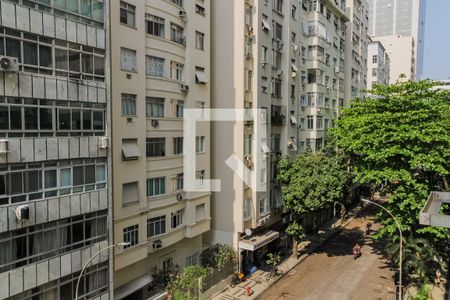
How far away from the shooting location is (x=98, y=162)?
17328 millimetres

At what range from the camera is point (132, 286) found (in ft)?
72.0

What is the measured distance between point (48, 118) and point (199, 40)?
45.7 feet

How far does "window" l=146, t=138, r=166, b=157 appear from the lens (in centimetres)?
2267

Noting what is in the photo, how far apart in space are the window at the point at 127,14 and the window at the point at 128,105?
400 cm

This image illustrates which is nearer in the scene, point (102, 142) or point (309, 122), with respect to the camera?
point (102, 142)

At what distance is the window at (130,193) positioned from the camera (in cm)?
2103

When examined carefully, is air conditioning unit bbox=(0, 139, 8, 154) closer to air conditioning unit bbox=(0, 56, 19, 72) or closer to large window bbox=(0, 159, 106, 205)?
large window bbox=(0, 159, 106, 205)

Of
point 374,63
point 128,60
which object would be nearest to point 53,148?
point 128,60

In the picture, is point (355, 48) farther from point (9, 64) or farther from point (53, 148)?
point (9, 64)

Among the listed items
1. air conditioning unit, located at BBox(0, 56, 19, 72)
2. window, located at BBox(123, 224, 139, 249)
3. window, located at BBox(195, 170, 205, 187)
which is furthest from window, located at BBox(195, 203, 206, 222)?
air conditioning unit, located at BBox(0, 56, 19, 72)

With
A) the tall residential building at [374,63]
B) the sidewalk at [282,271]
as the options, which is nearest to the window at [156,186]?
the sidewalk at [282,271]

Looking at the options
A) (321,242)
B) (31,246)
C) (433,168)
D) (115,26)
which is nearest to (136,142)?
(115,26)

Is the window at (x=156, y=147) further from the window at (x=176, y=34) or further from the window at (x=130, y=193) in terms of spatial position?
the window at (x=176, y=34)

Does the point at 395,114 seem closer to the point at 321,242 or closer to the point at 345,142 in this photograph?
the point at 345,142
